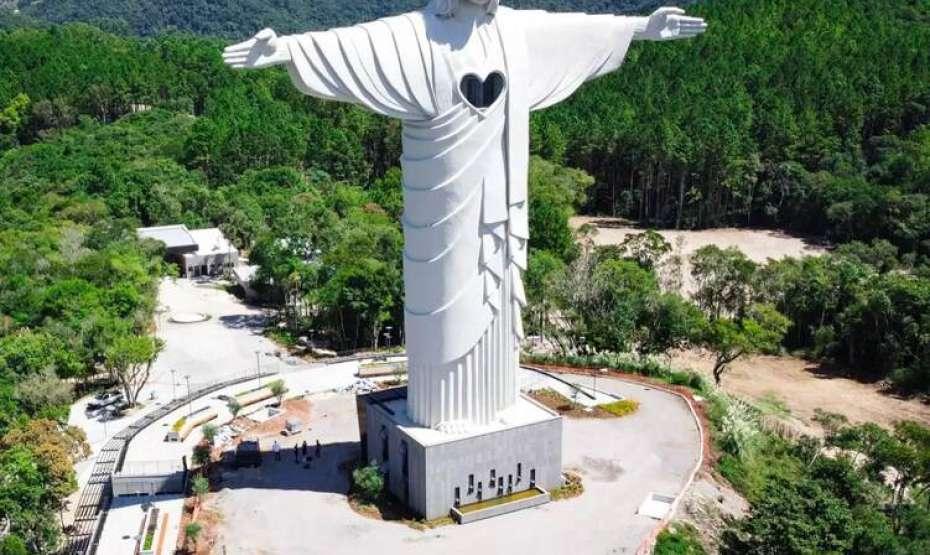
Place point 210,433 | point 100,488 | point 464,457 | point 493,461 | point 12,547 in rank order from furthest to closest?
point 210,433, point 100,488, point 493,461, point 464,457, point 12,547

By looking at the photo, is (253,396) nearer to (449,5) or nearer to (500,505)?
(500,505)

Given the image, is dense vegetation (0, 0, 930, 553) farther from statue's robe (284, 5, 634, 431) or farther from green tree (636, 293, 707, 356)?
statue's robe (284, 5, 634, 431)

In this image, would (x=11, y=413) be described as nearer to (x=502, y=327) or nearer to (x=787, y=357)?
(x=502, y=327)

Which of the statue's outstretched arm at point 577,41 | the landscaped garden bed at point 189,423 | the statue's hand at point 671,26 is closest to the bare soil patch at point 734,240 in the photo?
the landscaped garden bed at point 189,423

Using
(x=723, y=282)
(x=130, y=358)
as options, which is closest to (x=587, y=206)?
(x=723, y=282)

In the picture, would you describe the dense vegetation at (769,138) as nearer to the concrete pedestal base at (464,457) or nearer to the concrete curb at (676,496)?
the concrete curb at (676,496)

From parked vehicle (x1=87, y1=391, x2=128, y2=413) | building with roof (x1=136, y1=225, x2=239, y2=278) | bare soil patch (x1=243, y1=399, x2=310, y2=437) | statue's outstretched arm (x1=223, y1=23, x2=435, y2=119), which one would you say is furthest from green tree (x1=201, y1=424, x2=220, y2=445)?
building with roof (x1=136, y1=225, x2=239, y2=278)
